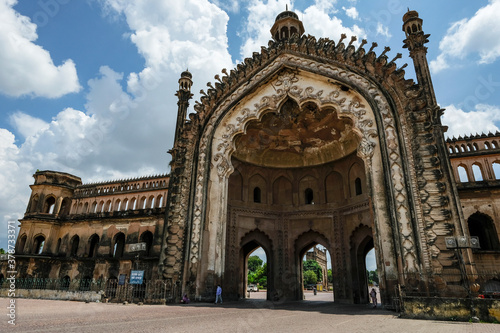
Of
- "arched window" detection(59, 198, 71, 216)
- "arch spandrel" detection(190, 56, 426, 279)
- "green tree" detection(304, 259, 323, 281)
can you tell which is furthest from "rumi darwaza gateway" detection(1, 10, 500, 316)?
"green tree" detection(304, 259, 323, 281)

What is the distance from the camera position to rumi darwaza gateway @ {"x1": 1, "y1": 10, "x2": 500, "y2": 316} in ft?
41.2

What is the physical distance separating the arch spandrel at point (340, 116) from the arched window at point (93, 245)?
15.5 meters

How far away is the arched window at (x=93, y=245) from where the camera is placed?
2758 cm

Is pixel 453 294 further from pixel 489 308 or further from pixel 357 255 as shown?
pixel 357 255

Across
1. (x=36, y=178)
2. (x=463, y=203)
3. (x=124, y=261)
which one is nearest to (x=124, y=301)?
(x=124, y=261)

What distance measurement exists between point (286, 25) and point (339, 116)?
11475 millimetres

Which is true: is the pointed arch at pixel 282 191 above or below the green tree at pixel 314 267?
above

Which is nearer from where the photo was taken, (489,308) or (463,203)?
(489,308)

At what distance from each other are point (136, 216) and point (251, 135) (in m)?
12.5

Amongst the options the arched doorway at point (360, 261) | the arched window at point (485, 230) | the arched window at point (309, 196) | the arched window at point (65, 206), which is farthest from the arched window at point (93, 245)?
the arched window at point (485, 230)

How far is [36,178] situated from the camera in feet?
98.3

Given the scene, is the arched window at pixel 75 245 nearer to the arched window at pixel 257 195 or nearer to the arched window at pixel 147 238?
the arched window at pixel 147 238

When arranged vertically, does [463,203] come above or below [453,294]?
above

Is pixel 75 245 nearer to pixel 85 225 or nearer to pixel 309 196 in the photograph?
pixel 85 225
